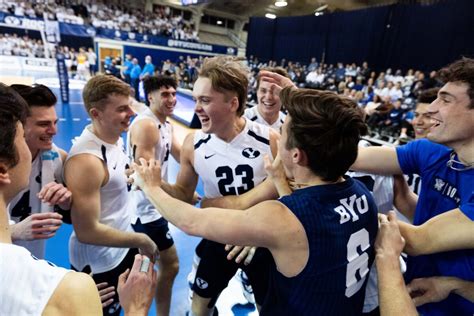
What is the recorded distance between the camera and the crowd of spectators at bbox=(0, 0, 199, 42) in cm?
2238

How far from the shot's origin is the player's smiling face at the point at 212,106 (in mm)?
2127

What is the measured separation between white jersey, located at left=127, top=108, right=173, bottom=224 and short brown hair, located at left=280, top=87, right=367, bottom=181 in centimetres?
198

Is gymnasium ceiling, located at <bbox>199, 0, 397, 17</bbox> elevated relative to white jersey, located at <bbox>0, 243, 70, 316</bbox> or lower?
elevated

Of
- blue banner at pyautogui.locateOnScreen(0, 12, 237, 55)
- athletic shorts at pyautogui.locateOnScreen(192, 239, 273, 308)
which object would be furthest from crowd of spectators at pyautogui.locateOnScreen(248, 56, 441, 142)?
blue banner at pyautogui.locateOnScreen(0, 12, 237, 55)

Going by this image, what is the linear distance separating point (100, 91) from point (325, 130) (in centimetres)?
171

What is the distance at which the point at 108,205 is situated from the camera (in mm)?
2131

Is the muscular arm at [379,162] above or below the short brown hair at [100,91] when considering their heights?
below

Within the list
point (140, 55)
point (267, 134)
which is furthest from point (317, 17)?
point (267, 134)

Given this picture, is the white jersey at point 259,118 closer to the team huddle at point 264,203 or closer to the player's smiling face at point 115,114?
the team huddle at point 264,203

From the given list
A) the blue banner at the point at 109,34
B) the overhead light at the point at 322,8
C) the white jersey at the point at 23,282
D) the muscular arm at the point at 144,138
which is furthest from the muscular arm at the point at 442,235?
the overhead light at the point at 322,8

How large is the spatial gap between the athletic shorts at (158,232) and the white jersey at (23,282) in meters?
2.13

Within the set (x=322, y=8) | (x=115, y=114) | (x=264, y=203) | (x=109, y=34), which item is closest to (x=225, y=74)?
(x=115, y=114)

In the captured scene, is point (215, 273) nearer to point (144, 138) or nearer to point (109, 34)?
point (144, 138)

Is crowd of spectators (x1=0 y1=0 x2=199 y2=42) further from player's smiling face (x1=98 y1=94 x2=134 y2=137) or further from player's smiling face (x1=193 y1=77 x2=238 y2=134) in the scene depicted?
player's smiling face (x1=193 y1=77 x2=238 y2=134)
